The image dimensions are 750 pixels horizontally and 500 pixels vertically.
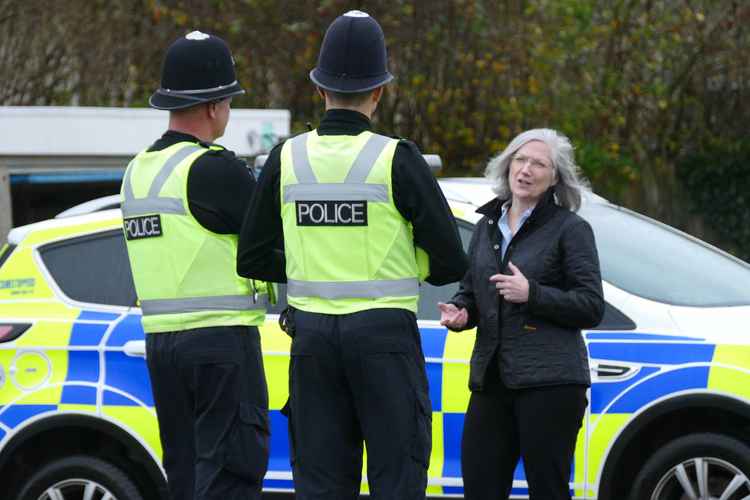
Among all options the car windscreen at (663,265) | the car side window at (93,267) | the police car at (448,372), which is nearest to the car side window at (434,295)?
the police car at (448,372)

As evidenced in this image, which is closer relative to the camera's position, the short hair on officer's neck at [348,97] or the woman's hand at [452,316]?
the short hair on officer's neck at [348,97]

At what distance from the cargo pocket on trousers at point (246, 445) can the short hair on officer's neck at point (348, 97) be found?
1.03 meters

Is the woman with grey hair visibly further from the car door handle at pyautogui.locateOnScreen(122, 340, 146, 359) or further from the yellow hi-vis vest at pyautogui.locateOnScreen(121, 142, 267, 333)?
the car door handle at pyautogui.locateOnScreen(122, 340, 146, 359)

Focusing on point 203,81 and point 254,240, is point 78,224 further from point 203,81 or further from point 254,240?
point 254,240

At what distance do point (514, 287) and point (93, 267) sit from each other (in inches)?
86.7

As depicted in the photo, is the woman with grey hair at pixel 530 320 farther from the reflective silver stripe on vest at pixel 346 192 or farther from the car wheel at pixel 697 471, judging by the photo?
the car wheel at pixel 697 471

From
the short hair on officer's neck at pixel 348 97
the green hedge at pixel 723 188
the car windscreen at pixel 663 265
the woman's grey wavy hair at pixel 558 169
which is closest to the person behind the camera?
the short hair on officer's neck at pixel 348 97

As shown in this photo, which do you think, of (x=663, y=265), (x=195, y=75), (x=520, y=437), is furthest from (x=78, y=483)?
(x=663, y=265)

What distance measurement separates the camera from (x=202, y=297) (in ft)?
14.9

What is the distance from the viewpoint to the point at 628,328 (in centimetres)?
549

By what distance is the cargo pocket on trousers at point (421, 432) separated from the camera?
4074 millimetres

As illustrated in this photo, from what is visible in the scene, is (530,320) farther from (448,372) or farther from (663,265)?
(663,265)

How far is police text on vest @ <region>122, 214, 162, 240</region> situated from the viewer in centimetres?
455

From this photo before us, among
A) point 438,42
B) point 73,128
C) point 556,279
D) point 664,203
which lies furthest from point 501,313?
point 664,203
